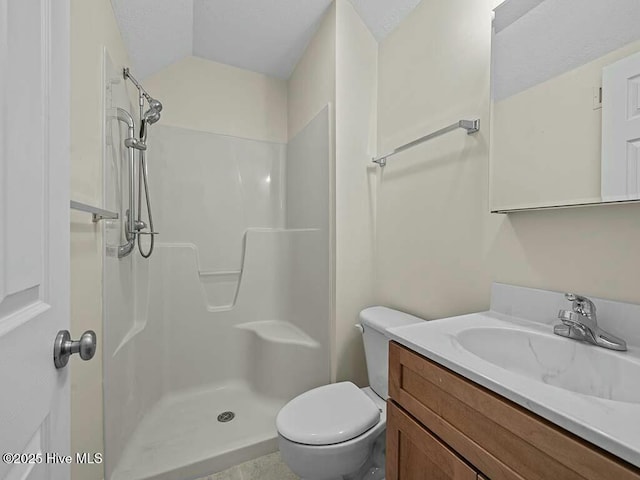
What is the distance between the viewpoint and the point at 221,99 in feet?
7.00

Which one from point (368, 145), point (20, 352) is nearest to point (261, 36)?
point (368, 145)

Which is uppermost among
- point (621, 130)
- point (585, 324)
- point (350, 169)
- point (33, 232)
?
point (350, 169)

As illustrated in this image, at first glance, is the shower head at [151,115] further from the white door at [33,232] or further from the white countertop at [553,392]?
the white countertop at [553,392]

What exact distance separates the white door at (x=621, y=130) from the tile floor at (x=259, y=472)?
164 centimetres

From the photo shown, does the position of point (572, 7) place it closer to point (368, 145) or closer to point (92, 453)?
point (368, 145)

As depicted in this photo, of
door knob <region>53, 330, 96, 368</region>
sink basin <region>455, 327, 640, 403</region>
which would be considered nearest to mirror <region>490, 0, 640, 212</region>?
sink basin <region>455, 327, 640, 403</region>

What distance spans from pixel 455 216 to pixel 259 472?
1490mm

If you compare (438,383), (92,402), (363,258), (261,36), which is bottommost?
(92,402)

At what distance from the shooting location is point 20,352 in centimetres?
38

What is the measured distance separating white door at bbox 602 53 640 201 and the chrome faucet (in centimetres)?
28

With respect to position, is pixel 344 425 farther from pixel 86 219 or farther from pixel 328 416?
pixel 86 219

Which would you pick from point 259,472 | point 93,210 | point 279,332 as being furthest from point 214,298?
point 93,210

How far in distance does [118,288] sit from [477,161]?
5.46 ft

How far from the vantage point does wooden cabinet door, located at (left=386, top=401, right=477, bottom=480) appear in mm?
643
